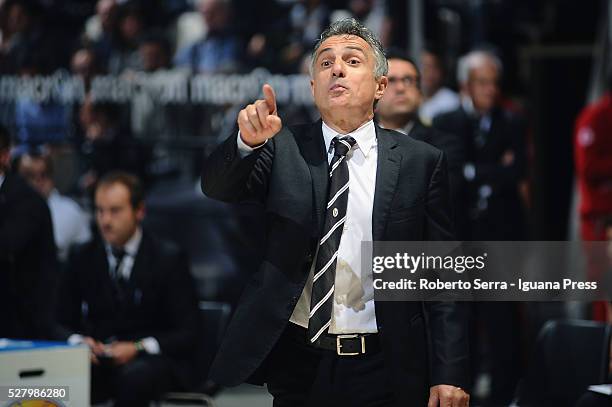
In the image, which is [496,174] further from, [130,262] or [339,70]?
[339,70]

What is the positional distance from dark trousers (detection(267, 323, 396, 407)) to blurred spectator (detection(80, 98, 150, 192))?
4160 mm

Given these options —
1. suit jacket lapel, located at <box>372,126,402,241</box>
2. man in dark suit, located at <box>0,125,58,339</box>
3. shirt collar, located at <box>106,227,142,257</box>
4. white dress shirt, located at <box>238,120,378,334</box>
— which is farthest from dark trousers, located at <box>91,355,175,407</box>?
suit jacket lapel, located at <box>372,126,402,241</box>

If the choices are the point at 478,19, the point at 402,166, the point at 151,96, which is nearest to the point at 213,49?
the point at 151,96

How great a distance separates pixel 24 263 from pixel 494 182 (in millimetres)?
2810

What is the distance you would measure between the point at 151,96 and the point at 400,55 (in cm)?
245

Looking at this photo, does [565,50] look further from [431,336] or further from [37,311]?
[431,336]

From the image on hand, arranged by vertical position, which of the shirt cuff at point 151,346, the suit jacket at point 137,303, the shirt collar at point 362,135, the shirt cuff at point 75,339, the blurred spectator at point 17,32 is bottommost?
the shirt cuff at point 151,346

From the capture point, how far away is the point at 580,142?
25.9ft

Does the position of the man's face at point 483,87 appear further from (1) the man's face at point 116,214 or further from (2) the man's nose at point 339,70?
(2) the man's nose at point 339,70

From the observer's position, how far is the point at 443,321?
12.1ft

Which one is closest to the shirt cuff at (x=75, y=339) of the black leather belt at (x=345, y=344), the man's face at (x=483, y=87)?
the black leather belt at (x=345, y=344)

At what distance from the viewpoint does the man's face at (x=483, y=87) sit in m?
6.97

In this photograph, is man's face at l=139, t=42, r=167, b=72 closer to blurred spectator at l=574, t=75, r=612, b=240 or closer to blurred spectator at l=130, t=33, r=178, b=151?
blurred spectator at l=130, t=33, r=178, b=151

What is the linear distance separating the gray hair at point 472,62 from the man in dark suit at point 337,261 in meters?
3.59
